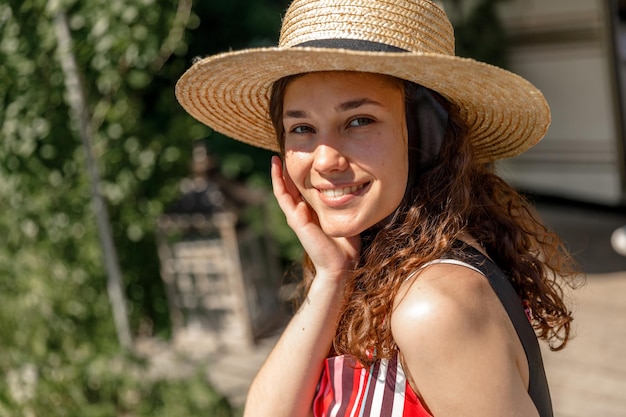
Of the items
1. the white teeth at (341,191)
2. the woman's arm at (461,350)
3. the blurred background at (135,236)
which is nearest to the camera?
the woman's arm at (461,350)

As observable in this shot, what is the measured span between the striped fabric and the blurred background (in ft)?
2.09

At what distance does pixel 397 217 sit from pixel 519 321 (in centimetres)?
32

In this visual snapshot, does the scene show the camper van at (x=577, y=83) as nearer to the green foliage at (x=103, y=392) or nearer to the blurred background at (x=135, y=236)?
the blurred background at (x=135, y=236)

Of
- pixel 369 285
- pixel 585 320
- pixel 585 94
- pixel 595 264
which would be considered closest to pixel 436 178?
pixel 369 285

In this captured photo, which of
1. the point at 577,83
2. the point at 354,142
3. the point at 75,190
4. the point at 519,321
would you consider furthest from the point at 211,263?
the point at 577,83

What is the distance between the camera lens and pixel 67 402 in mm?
3123

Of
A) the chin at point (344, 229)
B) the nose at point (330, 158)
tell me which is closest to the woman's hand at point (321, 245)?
the chin at point (344, 229)

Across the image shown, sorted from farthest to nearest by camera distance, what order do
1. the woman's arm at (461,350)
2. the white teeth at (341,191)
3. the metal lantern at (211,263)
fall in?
the metal lantern at (211,263)
the white teeth at (341,191)
the woman's arm at (461,350)

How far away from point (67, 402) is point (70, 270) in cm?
79

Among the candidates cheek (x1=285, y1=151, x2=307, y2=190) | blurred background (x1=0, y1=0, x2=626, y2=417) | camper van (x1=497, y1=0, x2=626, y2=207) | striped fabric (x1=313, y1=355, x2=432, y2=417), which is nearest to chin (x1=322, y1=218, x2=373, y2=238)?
cheek (x1=285, y1=151, x2=307, y2=190)

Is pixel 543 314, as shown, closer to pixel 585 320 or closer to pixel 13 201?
pixel 13 201

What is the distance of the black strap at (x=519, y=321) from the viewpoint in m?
1.33

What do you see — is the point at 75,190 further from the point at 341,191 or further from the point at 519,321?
the point at 519,321

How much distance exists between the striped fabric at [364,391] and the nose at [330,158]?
0.37m
